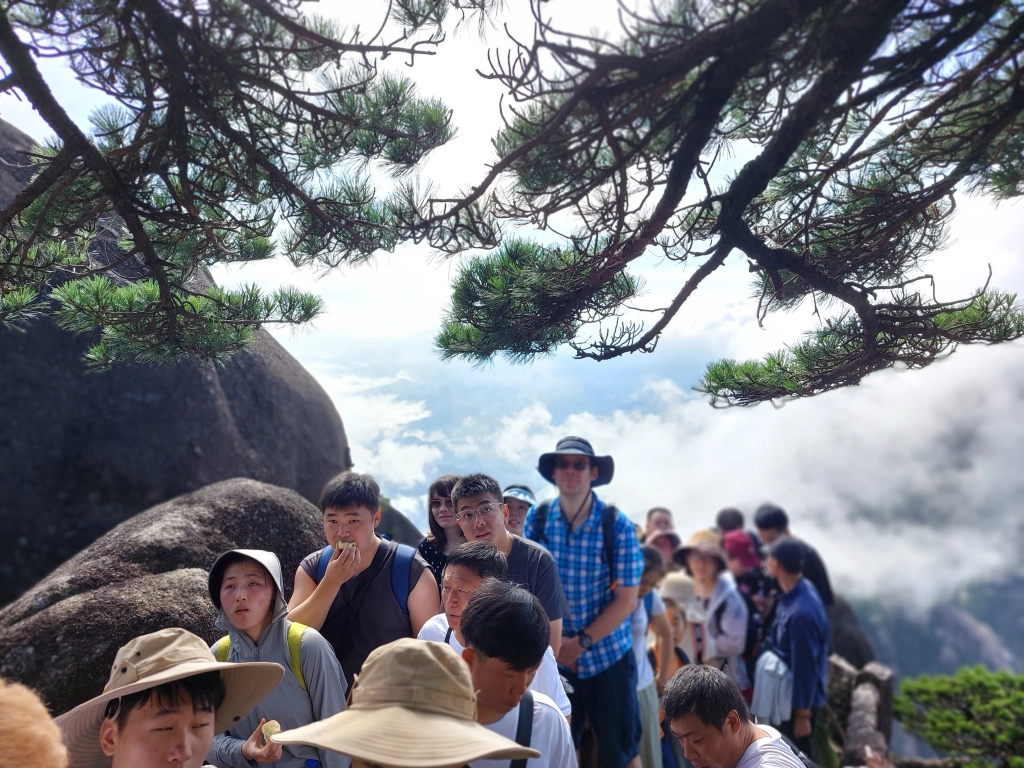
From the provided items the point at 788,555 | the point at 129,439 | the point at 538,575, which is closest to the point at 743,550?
the point at 788,555

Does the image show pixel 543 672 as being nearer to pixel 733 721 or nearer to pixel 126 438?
pixel 733 721

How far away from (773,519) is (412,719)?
453 cm

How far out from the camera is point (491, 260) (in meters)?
2.91

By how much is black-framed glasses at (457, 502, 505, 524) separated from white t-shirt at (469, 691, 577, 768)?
92 cm

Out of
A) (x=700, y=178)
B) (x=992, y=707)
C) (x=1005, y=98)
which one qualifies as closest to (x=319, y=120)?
(x=700, y=178)

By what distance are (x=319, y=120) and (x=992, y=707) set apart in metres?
7.07

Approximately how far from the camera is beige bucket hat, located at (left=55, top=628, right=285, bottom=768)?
6.16 ft

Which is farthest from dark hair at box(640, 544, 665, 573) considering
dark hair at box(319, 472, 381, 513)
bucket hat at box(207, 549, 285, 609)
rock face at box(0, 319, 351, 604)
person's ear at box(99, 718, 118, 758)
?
person's ear at box(99, 718, 118, 758)

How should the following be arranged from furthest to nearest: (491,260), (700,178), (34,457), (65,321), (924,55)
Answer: (34,457), (65,321), (491,260), (700,178), (924,55)

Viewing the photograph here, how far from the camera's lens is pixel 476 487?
2943mm

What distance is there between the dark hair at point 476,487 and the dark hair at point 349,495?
0.33 metres

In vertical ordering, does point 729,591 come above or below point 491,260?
below

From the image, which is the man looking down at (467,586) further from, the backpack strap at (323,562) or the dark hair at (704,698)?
the backpack strap at (323,562)

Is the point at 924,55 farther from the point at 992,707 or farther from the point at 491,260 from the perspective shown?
the point at 992,707
